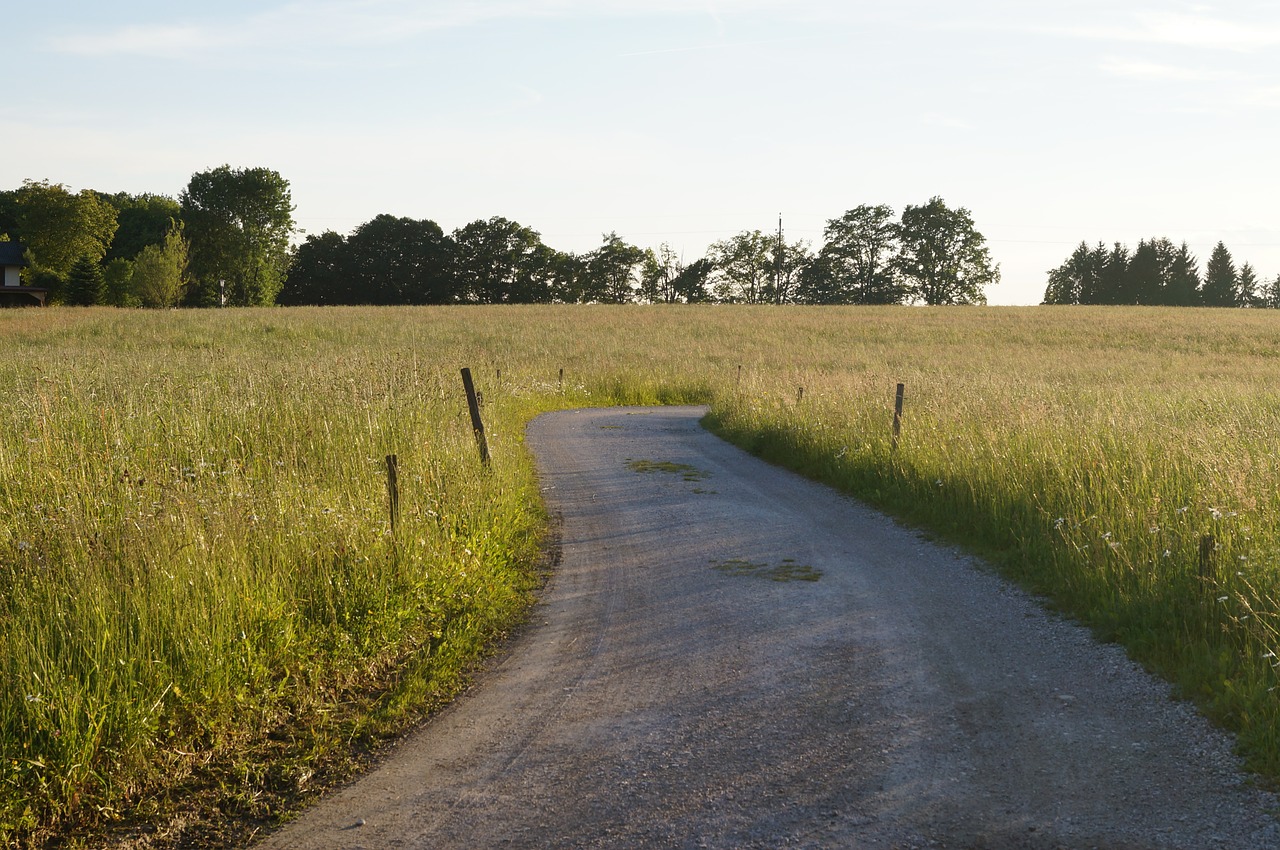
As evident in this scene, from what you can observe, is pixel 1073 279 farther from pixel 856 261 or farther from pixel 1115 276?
pixel 856 261

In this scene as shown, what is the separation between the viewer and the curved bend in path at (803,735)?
4.03 m

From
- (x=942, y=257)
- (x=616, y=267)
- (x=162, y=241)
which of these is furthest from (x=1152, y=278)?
(x=162, y=241)

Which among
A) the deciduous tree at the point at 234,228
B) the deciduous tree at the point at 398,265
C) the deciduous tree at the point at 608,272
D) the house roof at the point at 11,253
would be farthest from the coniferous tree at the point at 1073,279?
the house roof at the point at 11,253

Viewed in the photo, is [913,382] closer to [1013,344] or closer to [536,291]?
[1013,344]

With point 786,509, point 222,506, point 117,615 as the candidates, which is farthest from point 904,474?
point 117,615

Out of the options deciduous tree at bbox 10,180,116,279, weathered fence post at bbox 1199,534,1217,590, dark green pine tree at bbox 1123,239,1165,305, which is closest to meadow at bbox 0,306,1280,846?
weathered fence post at bbox 1199,534,1217,590

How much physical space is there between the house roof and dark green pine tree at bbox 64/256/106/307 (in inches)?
265

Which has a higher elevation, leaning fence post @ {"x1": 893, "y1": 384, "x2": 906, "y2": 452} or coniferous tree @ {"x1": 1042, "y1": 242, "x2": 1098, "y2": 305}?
coniferous tree @ {"x1": 1042, "y1": 242, "x2": 1098, "y2": 305}

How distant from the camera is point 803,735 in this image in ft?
16.1

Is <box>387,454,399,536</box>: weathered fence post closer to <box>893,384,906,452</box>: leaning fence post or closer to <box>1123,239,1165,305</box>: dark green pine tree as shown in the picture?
<box>893,384,906,452</box>: leaning fence post

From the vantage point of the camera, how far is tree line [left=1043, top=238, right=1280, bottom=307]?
10450 cm

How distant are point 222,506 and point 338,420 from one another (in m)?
4.06

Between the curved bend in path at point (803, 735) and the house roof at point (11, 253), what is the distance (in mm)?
83726

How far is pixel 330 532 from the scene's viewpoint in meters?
6.95
